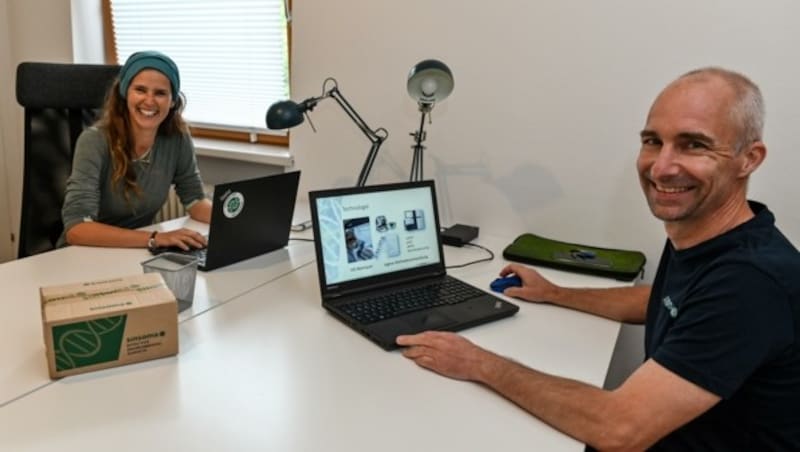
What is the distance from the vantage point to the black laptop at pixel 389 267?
1.31 meters

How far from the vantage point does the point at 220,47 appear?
2814mm

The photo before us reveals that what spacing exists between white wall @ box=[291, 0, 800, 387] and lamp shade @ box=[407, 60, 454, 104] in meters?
0.30

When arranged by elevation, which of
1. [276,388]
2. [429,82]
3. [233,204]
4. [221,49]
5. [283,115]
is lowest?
→ [276,388]

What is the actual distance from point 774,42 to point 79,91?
7.52ft

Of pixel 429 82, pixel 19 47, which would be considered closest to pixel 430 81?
pixel 429 82

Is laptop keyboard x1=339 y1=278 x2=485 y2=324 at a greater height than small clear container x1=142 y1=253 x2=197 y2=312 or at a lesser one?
lesser

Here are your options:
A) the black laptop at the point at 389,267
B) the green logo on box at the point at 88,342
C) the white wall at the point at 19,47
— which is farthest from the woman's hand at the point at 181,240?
the white wall at the point at 19,47

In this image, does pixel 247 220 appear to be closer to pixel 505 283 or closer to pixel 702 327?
pixel 505 283

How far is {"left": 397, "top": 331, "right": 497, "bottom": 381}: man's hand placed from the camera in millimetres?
1075

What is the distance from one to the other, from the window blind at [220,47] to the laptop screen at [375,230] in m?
1.40

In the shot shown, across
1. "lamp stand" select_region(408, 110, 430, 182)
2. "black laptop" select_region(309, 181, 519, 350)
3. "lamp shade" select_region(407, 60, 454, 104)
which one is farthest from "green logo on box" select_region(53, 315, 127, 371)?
"lamp stand" select_region(408, 110, 430, 182)

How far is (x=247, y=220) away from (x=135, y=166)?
68 cm

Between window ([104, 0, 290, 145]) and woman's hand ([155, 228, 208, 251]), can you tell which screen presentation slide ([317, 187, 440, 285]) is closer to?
woman's hand ([155, 228, 208, 251])

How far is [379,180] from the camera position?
7.57 ft
